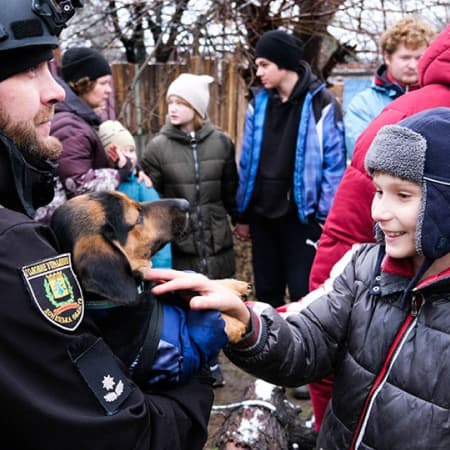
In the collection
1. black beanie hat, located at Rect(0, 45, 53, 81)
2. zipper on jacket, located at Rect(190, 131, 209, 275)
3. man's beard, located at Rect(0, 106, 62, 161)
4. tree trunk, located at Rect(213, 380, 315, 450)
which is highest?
black beanie hat, located at Rect(0, 45, 53, 81)

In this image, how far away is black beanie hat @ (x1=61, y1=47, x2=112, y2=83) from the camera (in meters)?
4.07

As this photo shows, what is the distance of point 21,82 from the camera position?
5.10 ft

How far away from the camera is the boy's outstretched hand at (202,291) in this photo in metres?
1.72

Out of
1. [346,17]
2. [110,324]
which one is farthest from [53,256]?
[346,17]

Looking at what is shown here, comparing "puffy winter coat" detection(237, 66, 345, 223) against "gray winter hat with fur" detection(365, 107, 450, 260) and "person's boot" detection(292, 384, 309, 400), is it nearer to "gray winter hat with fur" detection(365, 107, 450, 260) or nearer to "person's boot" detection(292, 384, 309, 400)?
Answer: "person's boot" detection(292, 384, 309, 400)

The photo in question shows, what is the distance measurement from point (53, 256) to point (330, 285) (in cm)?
111

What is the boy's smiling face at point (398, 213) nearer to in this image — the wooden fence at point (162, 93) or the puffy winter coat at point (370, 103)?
the puffy winter coat at point (370, 103)

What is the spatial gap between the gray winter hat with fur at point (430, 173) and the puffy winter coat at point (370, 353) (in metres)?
0.12

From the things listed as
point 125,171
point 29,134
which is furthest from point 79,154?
point 29,134

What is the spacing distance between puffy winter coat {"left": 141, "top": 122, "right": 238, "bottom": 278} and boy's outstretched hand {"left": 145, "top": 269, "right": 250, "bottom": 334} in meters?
2.86

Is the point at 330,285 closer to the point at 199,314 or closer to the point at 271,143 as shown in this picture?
the point at 199,314

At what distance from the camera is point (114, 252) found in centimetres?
181

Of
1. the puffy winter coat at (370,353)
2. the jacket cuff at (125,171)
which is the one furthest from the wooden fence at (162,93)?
the puffy winter coat at (370,353)

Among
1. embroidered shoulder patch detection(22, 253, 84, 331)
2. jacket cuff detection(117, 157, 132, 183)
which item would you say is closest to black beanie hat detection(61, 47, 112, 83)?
jacket cuff detection(117, 157, 132, 183)
